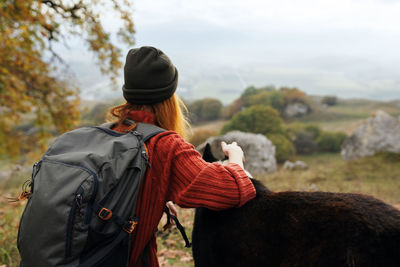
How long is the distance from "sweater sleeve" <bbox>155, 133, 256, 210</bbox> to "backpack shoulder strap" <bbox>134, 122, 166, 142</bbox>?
8 centimetres

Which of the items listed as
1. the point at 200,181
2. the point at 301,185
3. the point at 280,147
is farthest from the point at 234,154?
the point at 280,147

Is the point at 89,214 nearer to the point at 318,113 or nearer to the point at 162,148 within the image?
the point at 162,148

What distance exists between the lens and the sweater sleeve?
1600mm

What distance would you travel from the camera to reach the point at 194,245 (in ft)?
6.59

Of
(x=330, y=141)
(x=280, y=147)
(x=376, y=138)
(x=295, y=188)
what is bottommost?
(x=330, y=141)

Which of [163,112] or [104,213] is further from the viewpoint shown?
[163,112]

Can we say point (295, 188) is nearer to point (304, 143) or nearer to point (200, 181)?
point (200, 181)

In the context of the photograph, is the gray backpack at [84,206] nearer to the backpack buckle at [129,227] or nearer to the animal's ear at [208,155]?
the backpack buckle at [129,227]

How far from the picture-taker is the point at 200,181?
1586 millimetres

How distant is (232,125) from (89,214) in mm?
16646

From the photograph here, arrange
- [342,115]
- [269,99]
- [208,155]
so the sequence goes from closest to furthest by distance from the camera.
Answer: [208,155] < [269,99] < [342,115]

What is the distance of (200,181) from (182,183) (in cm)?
12

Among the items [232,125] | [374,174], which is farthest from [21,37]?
[232,125]


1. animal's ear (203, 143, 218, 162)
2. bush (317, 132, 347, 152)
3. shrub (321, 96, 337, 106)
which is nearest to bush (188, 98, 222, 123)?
bush (317, 132, 347, 152)
